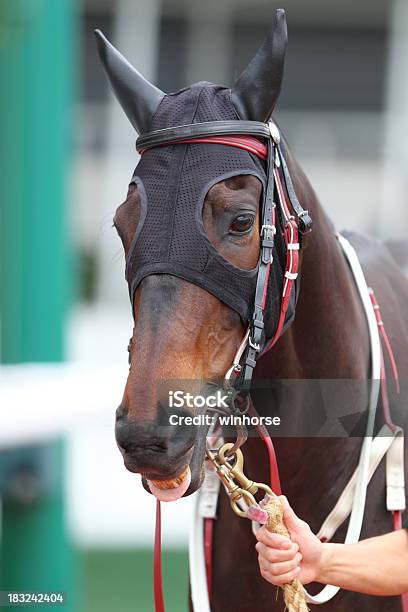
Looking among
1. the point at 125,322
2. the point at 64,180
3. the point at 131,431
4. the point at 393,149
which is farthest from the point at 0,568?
the point at 393,149

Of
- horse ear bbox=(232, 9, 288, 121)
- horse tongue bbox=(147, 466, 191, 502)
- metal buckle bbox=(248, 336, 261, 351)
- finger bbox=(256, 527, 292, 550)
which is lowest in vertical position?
finger bbox=(256, 527, 292, 550)

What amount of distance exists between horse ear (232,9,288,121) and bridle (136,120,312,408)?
32 mm

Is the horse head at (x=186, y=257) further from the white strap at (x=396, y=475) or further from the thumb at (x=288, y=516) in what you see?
the white strap at (x=396, y=475)

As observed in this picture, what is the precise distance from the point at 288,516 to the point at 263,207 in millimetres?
580

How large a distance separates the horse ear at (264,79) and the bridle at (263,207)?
0.11ft

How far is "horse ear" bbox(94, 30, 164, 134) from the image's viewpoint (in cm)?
192

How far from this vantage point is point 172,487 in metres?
1.66

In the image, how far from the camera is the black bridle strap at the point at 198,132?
1.82 meters

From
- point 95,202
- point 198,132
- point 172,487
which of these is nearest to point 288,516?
point 172,487

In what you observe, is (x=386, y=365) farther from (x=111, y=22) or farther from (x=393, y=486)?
(x=111, y=22)

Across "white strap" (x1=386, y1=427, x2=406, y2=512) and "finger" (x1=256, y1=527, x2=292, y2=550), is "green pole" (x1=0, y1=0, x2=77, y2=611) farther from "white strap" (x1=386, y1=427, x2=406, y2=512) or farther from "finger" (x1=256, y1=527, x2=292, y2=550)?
"finger" (x1=256, y1=527, x2=292, y2=550)

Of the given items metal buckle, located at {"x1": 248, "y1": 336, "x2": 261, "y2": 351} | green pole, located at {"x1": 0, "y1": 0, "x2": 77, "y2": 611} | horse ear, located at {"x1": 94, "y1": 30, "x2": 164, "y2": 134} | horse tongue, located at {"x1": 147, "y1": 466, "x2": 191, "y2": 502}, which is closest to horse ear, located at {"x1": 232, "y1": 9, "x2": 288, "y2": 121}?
horse ear, located at {"x1": 94, "y1": 30, "x2": 164, "y2": 134}

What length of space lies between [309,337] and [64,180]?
1751 mm

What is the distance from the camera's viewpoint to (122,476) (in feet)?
18.6
